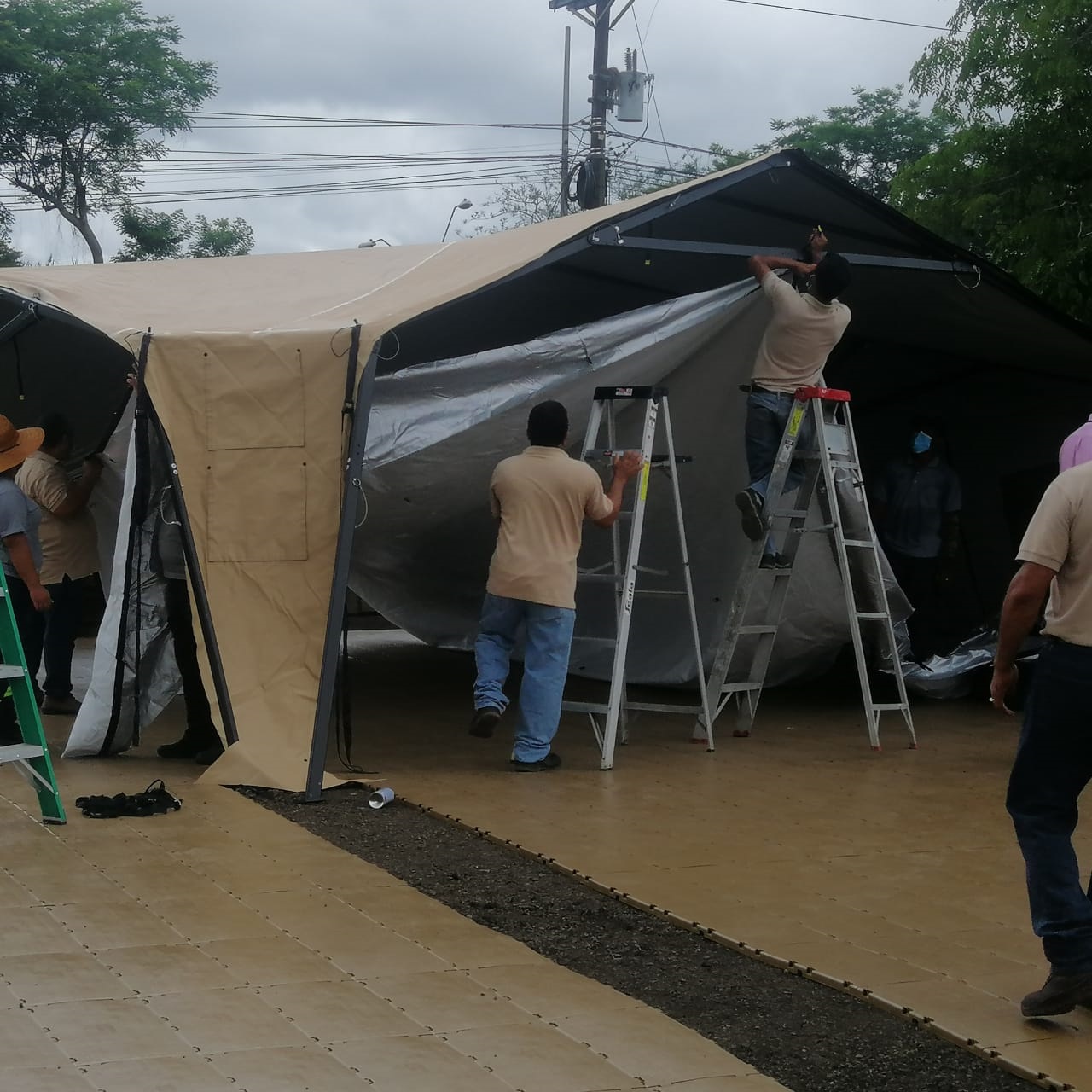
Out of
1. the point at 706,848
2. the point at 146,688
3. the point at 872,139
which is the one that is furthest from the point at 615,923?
the point at 872,139

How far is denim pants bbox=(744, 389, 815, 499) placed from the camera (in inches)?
305

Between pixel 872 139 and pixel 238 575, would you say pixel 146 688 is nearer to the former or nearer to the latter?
pixel 238 575

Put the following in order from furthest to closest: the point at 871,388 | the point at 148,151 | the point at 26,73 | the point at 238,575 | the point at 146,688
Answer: the point at 148,151, the point at 26,73, the point at 871,388, the point at 146,688, the point at 238,575

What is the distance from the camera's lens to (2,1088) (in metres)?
3.11

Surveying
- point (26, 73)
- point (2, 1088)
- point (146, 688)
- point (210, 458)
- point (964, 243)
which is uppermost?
point (26, 73)

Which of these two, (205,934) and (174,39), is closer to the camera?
(205,934)

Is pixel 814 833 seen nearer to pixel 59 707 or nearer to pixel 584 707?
pixel 584 707

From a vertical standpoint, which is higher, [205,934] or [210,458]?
[210,458]

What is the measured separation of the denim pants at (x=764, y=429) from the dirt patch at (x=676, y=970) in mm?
2831

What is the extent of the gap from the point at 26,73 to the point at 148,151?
9.41 ft

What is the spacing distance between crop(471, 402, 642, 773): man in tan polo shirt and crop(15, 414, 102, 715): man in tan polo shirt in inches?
106

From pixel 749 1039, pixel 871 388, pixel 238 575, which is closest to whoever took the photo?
pixel 749 1039

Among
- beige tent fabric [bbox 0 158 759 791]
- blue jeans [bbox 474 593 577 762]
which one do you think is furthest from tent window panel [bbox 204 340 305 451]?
blue jeans [bbox 474 593 577 762]

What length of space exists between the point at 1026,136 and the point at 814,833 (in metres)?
6.19
